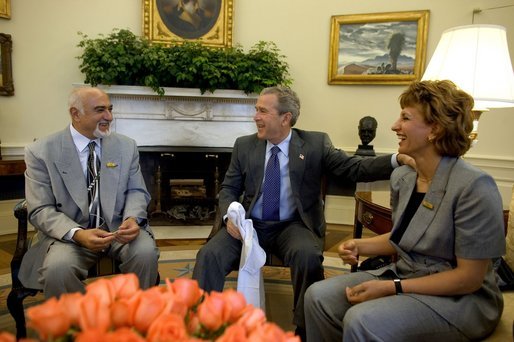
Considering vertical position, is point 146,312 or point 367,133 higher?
point 367,133

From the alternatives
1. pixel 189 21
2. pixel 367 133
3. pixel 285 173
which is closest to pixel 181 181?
pixel 189 21

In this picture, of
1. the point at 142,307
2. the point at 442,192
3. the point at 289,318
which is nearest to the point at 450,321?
the point at 442,192

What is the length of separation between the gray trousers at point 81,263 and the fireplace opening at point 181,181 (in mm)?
2259

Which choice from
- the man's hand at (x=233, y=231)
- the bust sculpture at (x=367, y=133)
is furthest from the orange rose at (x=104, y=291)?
the bust sculpture at (x=367, y=133)

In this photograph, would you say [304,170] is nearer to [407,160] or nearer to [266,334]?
[407,160]

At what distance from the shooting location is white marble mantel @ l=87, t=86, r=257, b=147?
14.5 ft

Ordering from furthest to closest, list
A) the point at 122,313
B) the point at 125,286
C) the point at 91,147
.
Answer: the point at 91,147 < the point at 125,286 < the point at 122,313

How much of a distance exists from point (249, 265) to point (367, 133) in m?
2.91

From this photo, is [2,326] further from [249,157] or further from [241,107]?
[241,107]

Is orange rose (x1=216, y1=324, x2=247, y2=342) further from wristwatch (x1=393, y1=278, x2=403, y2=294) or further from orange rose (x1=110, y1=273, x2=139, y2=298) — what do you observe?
wristwatch (x1=393, y1=278, x2=403, y2=294)

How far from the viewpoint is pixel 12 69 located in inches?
171

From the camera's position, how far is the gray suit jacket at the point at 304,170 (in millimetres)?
2414

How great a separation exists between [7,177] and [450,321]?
4.20 meters

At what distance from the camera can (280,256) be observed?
7.59 ft
